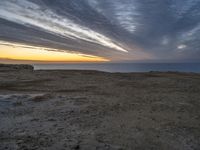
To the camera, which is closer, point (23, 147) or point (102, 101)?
point (23, 147)

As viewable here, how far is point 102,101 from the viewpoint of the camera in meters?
8.62

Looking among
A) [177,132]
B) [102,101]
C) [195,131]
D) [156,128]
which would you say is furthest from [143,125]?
[102,101]

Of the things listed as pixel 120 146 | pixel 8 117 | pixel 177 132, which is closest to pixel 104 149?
pixel 120 146

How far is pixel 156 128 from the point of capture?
18.9 feet

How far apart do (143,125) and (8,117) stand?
4.76 meters

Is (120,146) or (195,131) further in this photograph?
(195,131)

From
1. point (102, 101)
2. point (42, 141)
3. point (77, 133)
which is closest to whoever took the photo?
point (42, 141)

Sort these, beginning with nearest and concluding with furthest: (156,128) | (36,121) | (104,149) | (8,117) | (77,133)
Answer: (104,149) → (77,133) → (156,128) → (36,121) → (8,117)

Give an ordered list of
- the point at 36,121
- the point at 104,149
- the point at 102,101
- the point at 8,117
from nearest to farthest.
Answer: the point at 104,149, the point at 36,121, the point at 8,117, the point at 102,101

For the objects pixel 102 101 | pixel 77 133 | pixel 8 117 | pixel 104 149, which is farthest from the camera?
pixel 102 101

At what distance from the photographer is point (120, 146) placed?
4676 mm

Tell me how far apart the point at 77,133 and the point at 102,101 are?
3.40 metres

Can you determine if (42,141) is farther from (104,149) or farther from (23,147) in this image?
(104,149)

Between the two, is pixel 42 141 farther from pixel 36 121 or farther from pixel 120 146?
pixel 120 146
